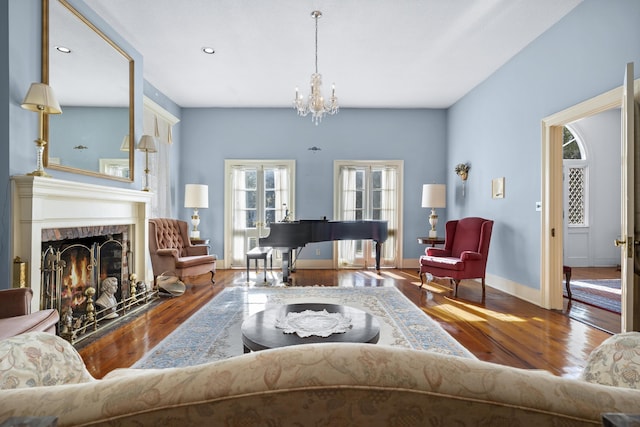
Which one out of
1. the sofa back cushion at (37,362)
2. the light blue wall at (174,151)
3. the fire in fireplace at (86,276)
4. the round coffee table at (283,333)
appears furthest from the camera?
the light blue wall at (174,151)

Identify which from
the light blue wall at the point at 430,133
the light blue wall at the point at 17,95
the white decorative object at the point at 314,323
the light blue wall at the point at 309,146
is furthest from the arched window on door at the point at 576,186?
the light blue wall at the point at 17,95

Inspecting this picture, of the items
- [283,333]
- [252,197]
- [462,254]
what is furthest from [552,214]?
[252,197]

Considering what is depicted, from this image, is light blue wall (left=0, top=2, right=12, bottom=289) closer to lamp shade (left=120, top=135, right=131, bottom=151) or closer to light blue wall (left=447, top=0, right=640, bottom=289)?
lamp shade (left=120, top=135, right=131, bottom=151)

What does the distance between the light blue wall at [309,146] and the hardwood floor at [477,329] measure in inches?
73.1

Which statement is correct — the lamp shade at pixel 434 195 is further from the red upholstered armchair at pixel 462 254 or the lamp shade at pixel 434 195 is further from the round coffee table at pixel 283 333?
the round coffee table at pixel 283 333

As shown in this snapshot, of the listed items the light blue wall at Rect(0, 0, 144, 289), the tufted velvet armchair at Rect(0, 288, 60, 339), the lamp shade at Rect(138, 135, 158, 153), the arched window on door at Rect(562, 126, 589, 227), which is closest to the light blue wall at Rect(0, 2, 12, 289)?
the light blue wall at Rect(0, 0, 144, 289)

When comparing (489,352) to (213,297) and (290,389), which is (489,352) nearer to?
(290,389)

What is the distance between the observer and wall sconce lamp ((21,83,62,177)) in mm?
2361

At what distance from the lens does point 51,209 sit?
8.78 ft

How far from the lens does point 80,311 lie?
3.24 m

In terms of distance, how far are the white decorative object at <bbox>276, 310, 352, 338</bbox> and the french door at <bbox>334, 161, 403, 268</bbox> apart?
13.2 ft

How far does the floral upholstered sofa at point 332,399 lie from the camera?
53 cm

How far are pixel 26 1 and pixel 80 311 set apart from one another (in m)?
2.65

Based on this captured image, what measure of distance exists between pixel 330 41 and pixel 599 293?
4678 mm
